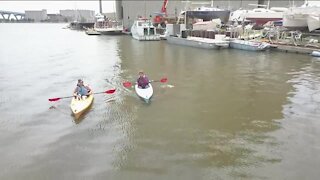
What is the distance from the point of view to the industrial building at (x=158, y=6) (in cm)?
9062

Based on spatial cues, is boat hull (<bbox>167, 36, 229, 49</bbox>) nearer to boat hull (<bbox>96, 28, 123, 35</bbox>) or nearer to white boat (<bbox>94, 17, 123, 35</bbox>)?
boat hull (<bbox>96, 28, 123, 35</bbox>)

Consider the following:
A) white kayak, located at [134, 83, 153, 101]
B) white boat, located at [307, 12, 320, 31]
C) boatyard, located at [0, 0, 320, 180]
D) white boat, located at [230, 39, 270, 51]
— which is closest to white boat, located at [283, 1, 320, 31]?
white boat, located at [307, 12, 320, 31]

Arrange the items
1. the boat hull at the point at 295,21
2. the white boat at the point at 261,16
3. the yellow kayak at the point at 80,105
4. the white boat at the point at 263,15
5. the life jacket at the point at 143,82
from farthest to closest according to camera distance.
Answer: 1. the white boat at the point at 261,16
2. the white boat at the point at 263,15
3. the boat hull at the point at 295,21
4. the life jacket at the point at 143,82
5. the yellow kayak at the point at 80,105

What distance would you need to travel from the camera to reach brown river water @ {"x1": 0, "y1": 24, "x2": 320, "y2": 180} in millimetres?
12875

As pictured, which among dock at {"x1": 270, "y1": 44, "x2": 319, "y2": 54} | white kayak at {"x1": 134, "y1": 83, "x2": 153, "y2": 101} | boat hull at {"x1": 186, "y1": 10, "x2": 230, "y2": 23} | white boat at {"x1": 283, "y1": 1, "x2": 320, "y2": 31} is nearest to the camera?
white kayak at {"x1": 134, "y1": 83, "x2": 153, "y2": 101}

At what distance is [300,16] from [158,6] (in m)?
55.2

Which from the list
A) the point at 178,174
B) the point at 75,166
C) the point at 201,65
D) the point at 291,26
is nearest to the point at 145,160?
the point at 178,174

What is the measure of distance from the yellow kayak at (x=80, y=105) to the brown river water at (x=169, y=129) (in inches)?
16.6

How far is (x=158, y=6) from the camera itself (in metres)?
102

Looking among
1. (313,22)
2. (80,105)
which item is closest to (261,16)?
(313,22)

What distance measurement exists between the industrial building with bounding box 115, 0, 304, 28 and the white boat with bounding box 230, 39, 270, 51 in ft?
125

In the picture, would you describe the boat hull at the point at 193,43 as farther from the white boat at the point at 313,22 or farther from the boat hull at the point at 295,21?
the white boat at the point at 313,22

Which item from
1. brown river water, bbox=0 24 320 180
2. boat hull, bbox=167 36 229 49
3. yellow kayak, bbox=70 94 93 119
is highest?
boat hull, bbox=167 36 229 49

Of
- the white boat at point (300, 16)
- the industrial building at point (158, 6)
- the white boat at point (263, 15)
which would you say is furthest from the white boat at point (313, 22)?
the industrial building at point (158, 6)
